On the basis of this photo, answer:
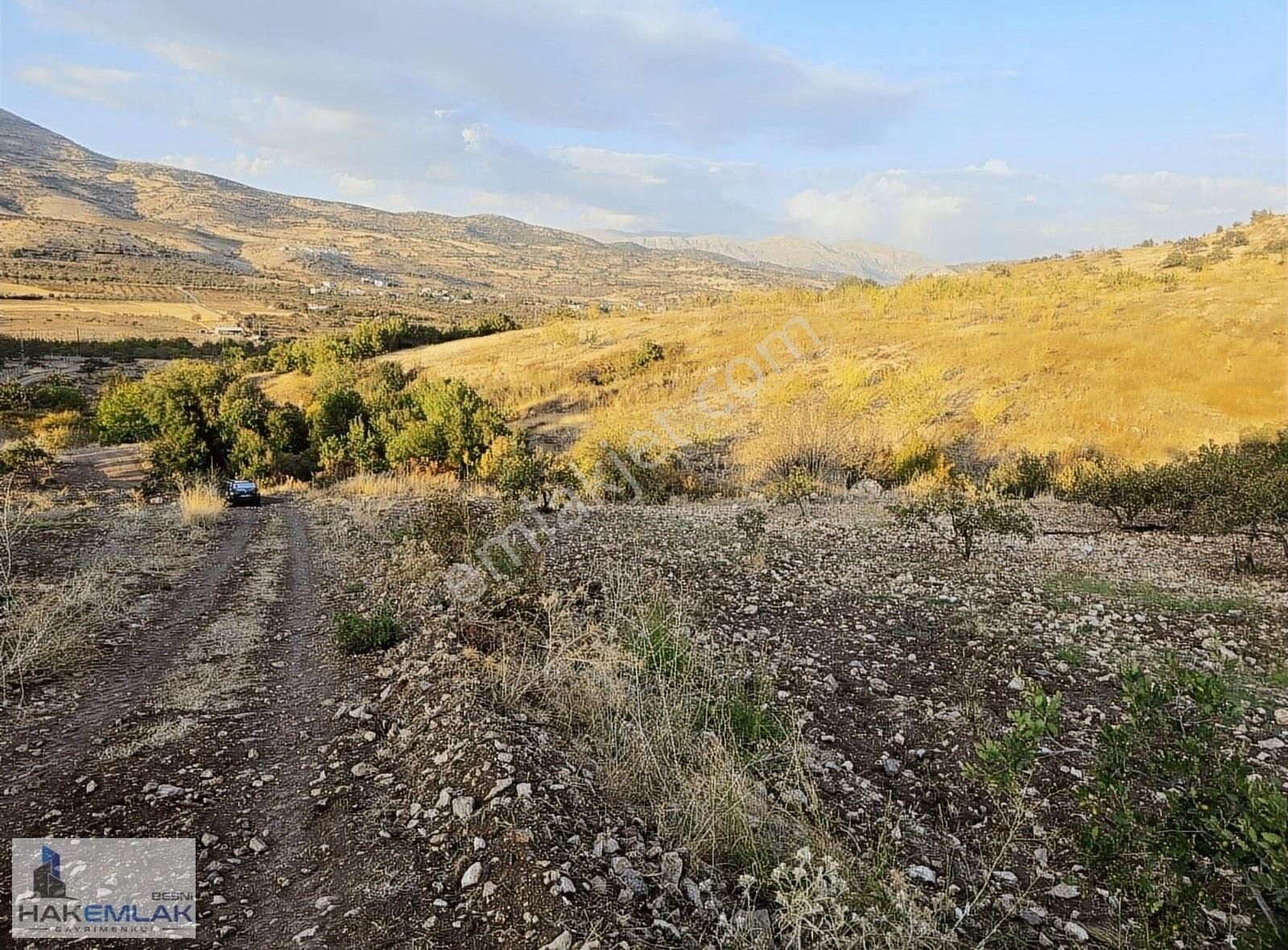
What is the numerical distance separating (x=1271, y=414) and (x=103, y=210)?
15094 cm

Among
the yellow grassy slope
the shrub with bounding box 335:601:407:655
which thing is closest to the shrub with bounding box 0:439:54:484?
the yellow grassy slope

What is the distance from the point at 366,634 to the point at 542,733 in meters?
2.57

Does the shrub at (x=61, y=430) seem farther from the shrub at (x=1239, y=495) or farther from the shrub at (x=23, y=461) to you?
the shrub at (x=1239, y=495)

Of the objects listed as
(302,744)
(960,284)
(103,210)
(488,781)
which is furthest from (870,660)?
(103,210)

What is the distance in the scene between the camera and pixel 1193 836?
7.98ft

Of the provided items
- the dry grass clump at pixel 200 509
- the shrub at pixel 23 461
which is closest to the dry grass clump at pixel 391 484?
the dry grass clump at pixel 200 509

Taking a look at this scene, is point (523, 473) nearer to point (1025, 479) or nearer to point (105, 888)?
point (105, 888)

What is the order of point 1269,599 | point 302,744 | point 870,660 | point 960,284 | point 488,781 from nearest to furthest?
point 488,781
point 302,744
point 870,660
point 1269,599
point 960,284

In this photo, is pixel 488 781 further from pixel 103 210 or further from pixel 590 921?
pixel 103 210

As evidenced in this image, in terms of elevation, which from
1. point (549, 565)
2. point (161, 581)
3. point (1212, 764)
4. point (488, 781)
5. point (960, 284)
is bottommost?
point (161, 581)

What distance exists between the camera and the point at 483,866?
9.58ft

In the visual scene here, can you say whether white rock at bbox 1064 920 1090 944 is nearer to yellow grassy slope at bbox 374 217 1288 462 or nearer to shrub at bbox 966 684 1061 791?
shrub at bbox 966 684 1061 791

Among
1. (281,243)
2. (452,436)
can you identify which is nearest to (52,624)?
(452,436)

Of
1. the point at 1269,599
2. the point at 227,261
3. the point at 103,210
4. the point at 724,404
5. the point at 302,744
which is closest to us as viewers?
the point at 302,744
